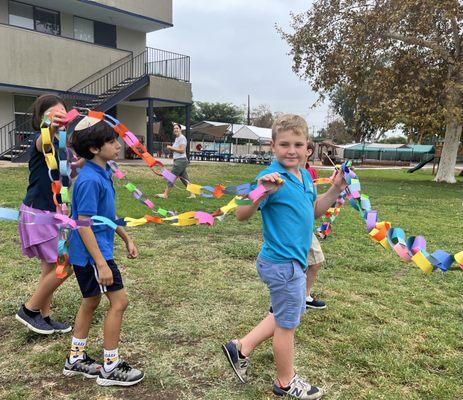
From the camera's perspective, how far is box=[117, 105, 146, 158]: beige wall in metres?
22.0

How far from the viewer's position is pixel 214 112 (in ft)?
204

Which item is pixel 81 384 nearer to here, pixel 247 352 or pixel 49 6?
pixel 247 352

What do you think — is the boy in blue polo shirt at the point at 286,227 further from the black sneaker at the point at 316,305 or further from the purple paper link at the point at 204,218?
the black sneaker at the point at 316,305

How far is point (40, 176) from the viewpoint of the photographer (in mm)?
3006

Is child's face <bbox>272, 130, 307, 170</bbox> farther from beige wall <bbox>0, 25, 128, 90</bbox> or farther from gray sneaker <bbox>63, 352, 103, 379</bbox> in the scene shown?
beige wall <bbox>0, 25, 128, 90</bbox>

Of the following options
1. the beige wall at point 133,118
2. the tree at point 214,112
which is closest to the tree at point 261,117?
the tree at point 214,112

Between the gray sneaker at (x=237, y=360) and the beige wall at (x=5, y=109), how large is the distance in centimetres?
1709

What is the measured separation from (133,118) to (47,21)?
6.02 metres

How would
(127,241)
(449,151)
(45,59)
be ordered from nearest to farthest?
(127,241) < (45,59) < (449,151)

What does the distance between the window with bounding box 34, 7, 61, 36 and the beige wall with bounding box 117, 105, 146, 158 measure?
4.63 metres

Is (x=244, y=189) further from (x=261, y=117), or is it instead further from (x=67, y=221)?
(x=261, y=117)

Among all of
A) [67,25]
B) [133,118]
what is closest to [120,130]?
[67,25]

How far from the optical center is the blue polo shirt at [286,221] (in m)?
2.33

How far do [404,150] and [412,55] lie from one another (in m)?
39.1
